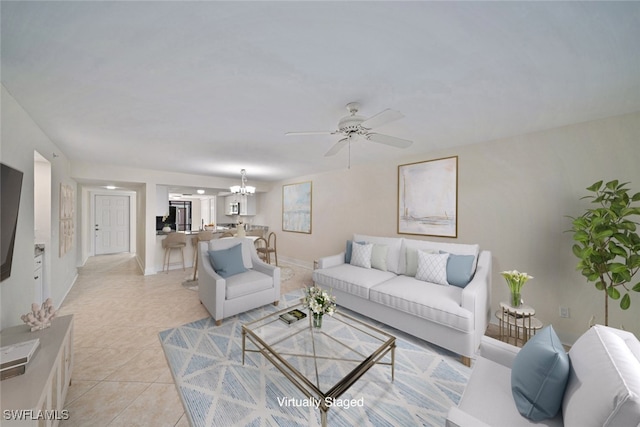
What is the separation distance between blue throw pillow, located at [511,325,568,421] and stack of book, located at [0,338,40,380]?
257 centimetres

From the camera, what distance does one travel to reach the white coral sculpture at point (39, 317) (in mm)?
1585

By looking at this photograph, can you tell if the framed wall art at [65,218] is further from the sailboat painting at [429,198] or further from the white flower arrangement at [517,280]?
the white flower arrangement at [517,280]

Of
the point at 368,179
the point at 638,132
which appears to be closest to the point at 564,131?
the point at 638,132

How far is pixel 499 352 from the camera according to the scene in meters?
1.48

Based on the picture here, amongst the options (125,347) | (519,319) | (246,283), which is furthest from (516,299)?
(125,347)

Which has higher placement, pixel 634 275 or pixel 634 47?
pixel 634 47

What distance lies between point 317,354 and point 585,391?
148cm

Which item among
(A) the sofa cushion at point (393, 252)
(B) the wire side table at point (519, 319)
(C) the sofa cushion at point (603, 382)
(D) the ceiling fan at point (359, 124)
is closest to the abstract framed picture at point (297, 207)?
(A) the sofa cushion at point (393, 252)

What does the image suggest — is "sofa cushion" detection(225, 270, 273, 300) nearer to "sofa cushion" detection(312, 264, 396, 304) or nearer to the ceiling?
"sofa cushion" detection(312, 264, 396, 304)

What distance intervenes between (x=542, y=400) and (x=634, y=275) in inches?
88.0

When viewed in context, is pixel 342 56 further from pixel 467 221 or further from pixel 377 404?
pixel 467 221

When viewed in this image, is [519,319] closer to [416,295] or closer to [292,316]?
[416,295]

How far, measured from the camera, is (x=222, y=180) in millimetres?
5793

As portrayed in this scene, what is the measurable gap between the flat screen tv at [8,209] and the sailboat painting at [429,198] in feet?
13.5
